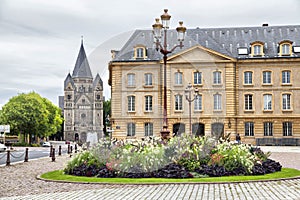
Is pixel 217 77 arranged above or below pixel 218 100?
above

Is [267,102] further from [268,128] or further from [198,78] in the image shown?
[198,78]

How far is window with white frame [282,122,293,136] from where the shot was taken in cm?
5228

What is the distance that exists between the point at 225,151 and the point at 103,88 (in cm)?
493

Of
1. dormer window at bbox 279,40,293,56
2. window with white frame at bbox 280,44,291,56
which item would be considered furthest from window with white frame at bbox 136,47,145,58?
window with white frame at bbox 280,44,291,56

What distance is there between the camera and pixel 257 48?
53.2 metres

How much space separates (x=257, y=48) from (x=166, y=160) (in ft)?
130

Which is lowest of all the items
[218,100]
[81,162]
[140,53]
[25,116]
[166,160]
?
[81,162]

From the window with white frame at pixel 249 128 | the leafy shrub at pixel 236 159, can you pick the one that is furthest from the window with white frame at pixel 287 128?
the leafy shrub at pixel 236 159

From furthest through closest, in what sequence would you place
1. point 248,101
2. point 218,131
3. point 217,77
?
point 248,101, point 217,77, point 218,131

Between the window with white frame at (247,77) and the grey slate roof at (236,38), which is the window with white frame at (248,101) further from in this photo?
the grey slate roof at (236,38)

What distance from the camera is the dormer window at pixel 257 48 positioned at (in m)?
53.0

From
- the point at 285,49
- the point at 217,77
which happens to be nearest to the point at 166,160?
the point at 217,77

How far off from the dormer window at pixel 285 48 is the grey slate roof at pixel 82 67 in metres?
36.5

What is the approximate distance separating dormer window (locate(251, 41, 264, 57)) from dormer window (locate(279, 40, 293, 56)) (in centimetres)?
199
